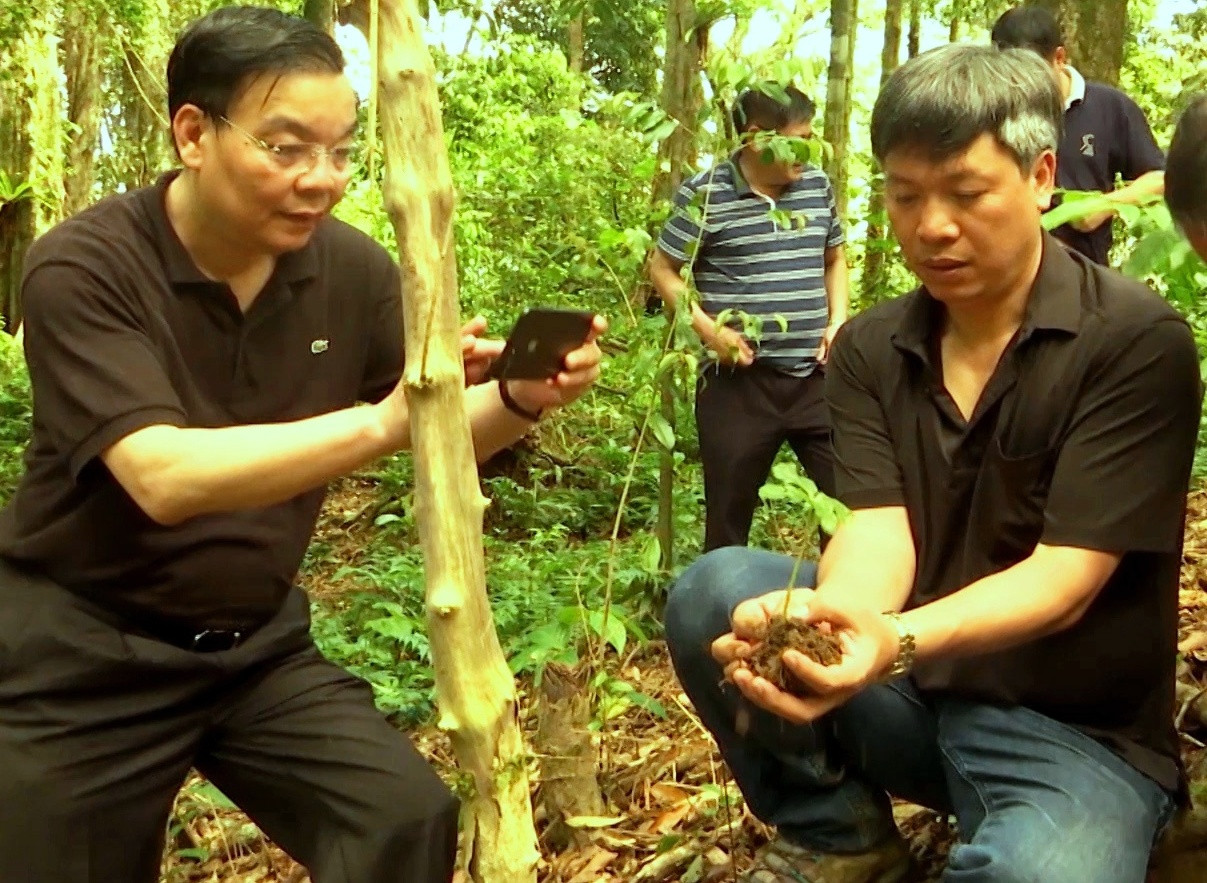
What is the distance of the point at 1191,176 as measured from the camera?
5.83 ft

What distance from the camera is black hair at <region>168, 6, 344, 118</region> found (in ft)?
7.18

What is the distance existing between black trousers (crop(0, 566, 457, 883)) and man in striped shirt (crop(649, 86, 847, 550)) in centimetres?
212

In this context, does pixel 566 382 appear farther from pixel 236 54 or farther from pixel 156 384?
pixel 236 54

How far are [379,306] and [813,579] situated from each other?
3.48 ft

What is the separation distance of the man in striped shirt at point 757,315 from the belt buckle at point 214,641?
218 cm

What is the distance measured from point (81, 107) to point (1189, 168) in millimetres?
11513

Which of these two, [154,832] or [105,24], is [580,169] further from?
[154,832]

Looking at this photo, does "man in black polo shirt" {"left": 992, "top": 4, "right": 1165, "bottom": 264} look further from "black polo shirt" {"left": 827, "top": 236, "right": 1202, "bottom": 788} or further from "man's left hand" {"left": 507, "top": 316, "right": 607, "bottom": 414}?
"man's left hand" {"left": 507, "top": 316, "right": 607, "bottom": 414}

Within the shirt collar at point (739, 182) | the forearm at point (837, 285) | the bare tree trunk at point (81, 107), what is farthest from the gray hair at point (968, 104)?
the bare tree trunk at point (81, 107)

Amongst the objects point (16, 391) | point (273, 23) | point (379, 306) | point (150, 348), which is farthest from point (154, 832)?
point (16, 391)

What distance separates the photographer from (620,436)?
25.9 ft

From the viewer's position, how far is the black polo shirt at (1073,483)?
6.72ft

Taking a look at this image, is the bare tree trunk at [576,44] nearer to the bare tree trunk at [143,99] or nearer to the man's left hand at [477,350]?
the bare tree trunk at [143,99]

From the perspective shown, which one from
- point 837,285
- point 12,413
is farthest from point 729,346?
point 12,413
